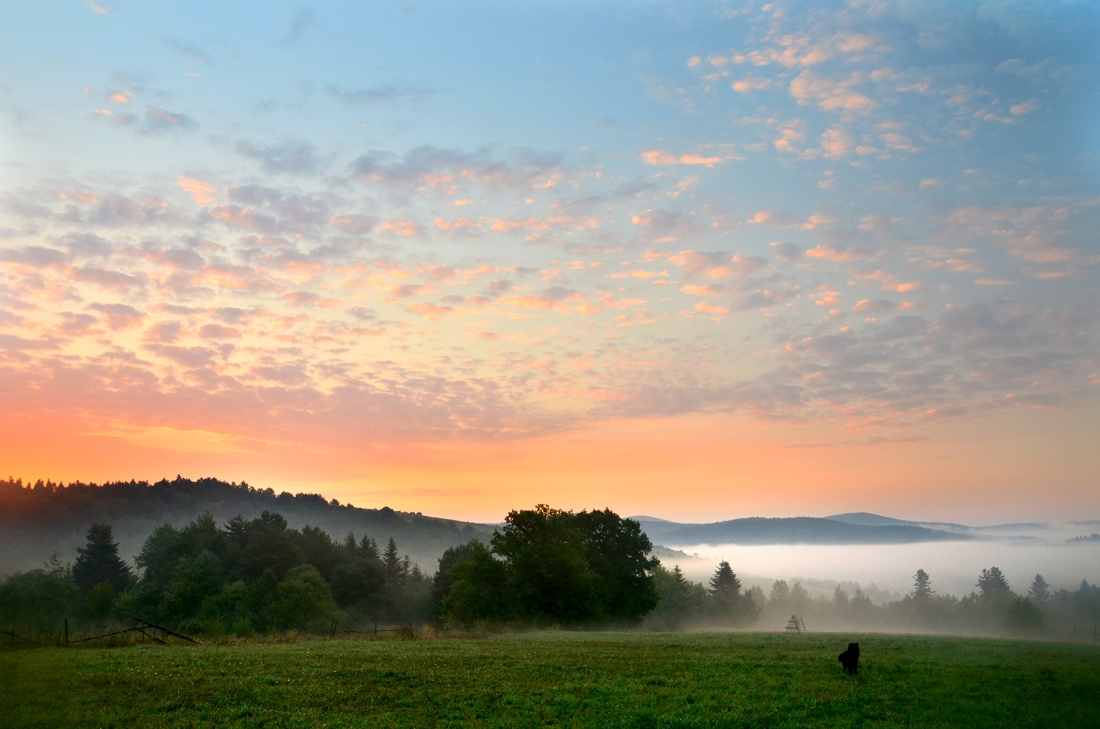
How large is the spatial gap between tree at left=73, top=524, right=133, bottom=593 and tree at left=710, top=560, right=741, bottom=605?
124 meters

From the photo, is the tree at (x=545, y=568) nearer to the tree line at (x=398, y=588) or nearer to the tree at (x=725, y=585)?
the tree line at (x=398, y=588)

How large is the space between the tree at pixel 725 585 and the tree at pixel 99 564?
12448cm

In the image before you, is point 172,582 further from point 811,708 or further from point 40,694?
point 811,708

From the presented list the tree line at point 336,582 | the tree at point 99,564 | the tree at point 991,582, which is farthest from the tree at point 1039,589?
the tree at point 99,564

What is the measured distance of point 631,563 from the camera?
79688mm

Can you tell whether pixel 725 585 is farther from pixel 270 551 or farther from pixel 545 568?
pixel 270 551

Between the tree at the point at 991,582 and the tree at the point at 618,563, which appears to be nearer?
the tree at the point at 618,563

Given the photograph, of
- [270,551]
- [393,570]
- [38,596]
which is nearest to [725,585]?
[393,570]

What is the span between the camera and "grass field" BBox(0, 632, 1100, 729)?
14883 mm

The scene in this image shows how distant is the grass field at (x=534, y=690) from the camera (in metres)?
14.9

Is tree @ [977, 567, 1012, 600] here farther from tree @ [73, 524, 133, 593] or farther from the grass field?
tree @ [73, 524, 133, 593]

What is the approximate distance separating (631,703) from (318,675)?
35.2 feet

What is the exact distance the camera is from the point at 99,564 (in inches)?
4685

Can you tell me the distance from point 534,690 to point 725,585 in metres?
141
